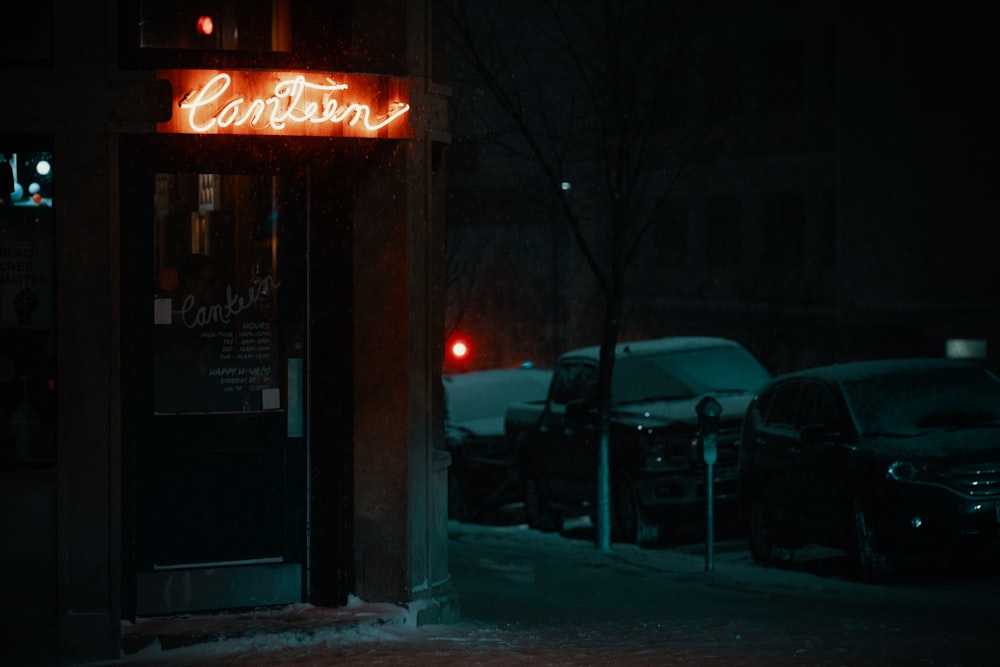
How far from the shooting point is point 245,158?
8859 millimetres

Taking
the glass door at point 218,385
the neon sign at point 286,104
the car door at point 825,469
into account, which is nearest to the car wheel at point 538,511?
the car door at point 825,469

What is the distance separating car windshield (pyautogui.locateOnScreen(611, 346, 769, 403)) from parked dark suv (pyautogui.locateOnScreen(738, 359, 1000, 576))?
2.49m

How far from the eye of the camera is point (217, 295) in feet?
29.1

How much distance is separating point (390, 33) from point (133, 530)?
3087 mm

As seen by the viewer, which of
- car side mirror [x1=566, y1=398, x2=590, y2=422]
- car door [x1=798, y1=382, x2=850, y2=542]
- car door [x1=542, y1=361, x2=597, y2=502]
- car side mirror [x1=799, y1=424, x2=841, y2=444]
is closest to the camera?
car door [x1=798, y1=382, x2=850, y2=542]

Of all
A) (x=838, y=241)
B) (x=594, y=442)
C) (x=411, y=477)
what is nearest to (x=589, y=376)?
(x=594, y=442)

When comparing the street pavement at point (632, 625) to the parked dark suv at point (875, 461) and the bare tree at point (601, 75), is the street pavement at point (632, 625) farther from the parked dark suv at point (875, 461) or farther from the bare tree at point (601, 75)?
the bare tree at point (601, 75)

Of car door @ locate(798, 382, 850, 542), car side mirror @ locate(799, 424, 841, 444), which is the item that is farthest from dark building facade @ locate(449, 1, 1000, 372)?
car side mirror @ locate(799, 424, 841, 444)

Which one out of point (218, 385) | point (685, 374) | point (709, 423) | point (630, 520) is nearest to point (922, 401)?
point (709, 423)

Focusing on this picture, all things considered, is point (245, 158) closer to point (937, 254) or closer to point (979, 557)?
point (979, 557)

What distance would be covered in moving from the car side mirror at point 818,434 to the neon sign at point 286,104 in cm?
499

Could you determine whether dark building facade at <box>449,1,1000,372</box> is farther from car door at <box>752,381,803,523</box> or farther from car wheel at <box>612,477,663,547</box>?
car door at <box>752,381,803,523</box>

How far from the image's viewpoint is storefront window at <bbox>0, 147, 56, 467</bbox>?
8.47 meters

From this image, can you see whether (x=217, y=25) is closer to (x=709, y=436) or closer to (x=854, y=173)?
(x=709, y=436)
